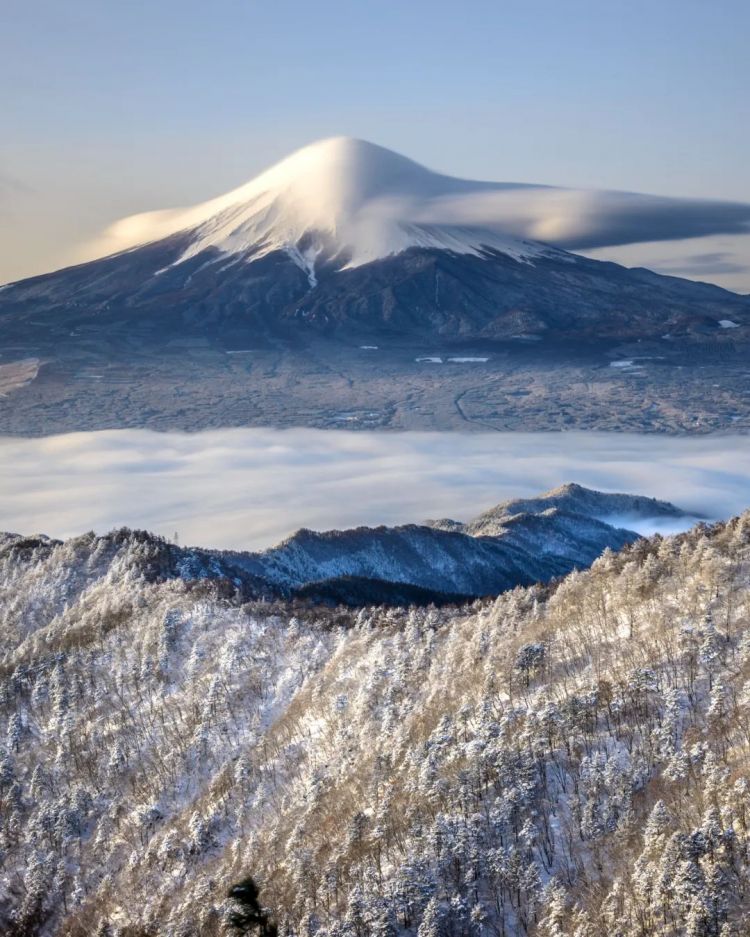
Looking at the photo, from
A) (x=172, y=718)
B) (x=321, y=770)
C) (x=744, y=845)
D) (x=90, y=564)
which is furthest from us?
(x=90, y=564)

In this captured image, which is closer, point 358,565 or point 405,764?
point 405,764

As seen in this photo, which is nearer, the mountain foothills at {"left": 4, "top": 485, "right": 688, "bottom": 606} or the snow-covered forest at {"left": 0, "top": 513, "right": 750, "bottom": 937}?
the snow-covered forest at {"left": 0, "top": 513, "right": 750, "bottom": 937}

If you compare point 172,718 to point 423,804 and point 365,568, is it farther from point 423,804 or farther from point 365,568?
point 365,568

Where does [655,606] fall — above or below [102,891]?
above

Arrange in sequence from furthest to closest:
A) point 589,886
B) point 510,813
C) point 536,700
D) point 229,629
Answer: point 229,629, point 536,700, point 510,813, point 589,886

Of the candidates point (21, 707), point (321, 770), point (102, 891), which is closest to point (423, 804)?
point (321, 770)

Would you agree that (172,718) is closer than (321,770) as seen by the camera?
No

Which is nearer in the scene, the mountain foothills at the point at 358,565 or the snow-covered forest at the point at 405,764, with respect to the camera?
the snow-covered forest at the point at 405,764

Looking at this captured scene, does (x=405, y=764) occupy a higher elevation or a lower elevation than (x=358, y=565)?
higher
